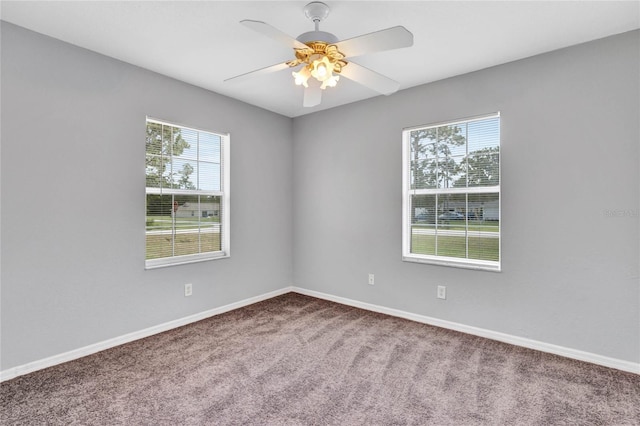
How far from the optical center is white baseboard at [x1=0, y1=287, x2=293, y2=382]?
7.60 ft

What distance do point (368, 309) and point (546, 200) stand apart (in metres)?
2.15

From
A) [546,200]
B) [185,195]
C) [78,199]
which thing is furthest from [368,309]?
[78,199]

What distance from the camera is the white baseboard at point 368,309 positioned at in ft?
7.80

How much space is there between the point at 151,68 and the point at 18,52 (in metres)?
0.93

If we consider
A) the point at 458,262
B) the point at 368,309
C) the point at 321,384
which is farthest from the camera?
the point at 368,309

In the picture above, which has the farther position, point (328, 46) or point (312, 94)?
point (312, 94)

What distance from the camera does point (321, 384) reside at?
2.22 metres

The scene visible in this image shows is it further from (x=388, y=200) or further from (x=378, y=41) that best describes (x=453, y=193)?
(x=378, y=41)

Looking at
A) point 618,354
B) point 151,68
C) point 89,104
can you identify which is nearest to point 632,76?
point 618,354

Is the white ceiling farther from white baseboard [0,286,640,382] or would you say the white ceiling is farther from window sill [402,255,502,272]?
white baseboard [0,286,640,382]

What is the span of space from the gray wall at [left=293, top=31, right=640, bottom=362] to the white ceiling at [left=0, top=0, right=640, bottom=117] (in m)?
0.29

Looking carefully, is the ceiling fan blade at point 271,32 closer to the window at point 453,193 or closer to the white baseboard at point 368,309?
A: the window at point 453,193

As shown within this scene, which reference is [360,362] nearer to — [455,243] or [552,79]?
[455,243]

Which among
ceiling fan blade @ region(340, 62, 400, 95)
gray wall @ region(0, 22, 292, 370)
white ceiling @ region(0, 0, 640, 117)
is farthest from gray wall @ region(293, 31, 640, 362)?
gray wall @ region(0, 22, 292, 370)
